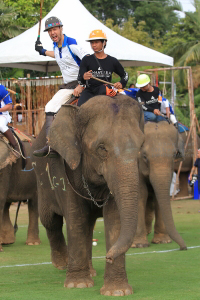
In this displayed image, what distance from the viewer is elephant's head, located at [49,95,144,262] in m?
6.32

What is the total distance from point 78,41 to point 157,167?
23.5ft

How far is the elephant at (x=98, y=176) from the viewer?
639cm

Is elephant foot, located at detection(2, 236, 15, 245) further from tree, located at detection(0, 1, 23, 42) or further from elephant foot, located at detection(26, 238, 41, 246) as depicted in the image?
tree, located at detection(0, 1, 23, 42)

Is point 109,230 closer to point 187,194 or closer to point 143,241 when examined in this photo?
point 143,241

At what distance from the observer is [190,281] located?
7.54 meters

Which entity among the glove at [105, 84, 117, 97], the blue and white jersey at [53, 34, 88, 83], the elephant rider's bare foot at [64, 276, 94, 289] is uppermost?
the blue and white jersey at [53, 34, 88, 83]

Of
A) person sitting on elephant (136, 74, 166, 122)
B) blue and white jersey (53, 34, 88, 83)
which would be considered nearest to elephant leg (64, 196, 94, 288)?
blue and white jersey (53, 34, 88, 83)

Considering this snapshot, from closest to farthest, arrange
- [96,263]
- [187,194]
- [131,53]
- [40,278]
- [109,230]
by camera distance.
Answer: [109,230]
[40,278]
[96,263]
[131,53]
[187,194]

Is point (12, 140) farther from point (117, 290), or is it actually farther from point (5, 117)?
point (117, 290)

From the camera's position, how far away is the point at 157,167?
39.1 feet

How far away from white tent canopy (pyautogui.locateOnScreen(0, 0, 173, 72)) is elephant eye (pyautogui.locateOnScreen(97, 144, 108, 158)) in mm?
10735

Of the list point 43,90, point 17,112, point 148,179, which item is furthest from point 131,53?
point 148,179

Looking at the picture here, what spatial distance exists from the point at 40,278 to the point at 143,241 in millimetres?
3884

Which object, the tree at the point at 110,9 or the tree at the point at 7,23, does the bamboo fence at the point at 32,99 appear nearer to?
the tree at the point at 7,23
